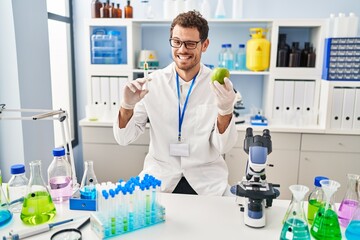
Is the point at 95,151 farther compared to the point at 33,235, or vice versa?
the point at 95,151

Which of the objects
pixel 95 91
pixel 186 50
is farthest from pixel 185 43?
pixel 95 91

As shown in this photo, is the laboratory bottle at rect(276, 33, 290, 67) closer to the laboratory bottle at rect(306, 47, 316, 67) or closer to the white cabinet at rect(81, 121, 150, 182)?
the laboratory bottle at rect(306, 47, 316, 67)

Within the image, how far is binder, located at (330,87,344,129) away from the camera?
8.34 ft

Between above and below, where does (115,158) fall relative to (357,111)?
below

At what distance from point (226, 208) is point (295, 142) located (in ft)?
5.05

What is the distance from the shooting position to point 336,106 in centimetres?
256

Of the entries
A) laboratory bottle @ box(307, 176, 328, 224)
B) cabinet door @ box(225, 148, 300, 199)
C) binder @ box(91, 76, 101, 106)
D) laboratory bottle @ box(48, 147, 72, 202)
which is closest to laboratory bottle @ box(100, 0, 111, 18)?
binder @ box(91, 76, 101, 106)

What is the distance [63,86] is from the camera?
3.02 meters

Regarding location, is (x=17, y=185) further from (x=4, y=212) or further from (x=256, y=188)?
(x=256, y=188)

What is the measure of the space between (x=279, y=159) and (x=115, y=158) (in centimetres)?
134

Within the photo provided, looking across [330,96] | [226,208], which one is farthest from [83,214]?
[330,96]

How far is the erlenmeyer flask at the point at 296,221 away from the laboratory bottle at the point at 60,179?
83 centimetres

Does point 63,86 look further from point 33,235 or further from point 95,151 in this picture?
point 33,235

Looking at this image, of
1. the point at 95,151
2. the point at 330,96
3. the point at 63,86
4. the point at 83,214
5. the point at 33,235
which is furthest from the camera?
the point at 63,86
